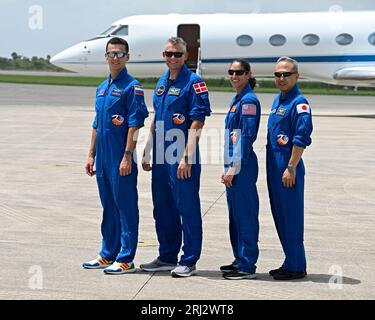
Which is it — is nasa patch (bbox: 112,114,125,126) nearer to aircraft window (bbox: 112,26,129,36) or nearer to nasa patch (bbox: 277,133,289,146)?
nasa patch (bbox: 277,133,289,146)

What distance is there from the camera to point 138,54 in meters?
30.7

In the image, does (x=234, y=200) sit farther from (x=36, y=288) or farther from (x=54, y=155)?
(x=54, y=155)

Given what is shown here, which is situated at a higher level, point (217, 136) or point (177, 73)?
point (177, 73)

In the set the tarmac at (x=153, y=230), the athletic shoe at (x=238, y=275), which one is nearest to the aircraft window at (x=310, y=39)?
the tarmac at (x=153, y=230)

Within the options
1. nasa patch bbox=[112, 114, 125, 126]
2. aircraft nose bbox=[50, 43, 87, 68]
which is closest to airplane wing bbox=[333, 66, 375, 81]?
aircraft nose bbox=[50, 43, 87, 68]

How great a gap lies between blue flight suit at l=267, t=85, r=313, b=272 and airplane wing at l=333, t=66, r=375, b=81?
22766 mm

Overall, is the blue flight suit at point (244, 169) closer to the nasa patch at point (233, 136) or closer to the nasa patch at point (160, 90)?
the nasa patch at point (233, 136)

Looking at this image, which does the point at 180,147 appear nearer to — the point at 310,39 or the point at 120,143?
the point at 120,143

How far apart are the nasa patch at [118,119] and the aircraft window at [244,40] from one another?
74.9 feet

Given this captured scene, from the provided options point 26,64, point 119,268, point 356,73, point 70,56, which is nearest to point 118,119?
point 119,268

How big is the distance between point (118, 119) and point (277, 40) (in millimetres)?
23085
